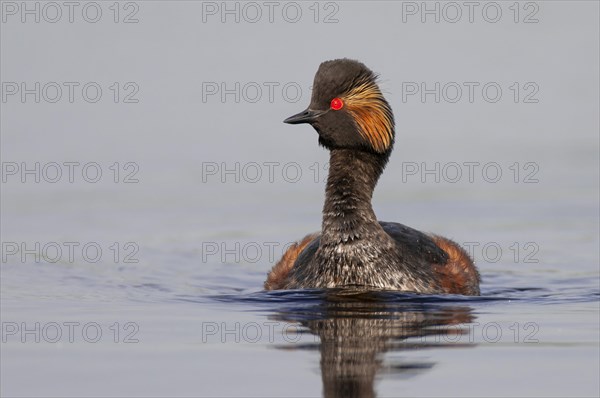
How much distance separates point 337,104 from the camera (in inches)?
531

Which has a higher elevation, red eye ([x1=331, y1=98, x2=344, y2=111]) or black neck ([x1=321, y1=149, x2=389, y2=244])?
red eye ([x1=331, y1=98, x2=344, y2=111])

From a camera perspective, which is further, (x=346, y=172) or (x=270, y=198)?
(x=270, y=198)

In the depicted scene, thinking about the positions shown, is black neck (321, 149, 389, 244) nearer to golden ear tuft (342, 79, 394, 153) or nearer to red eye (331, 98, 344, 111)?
golden ear tuft (342, 79, 394, 153)

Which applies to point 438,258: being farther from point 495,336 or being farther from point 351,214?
point 495,336

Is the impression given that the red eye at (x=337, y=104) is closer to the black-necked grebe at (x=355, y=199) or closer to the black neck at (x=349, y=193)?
the black-necked grebe at (x=355, y=199)

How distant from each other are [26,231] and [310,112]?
5.92 meters

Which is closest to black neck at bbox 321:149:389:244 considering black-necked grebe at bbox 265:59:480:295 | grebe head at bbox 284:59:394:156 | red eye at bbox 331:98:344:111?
black-necked grebe at bbox 265:59:480:295

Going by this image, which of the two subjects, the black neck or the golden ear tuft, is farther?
the black neck

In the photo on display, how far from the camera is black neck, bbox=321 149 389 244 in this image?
13.8 metres

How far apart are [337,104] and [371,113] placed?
14.1 inches

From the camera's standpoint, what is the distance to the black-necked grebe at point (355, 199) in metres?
13.5

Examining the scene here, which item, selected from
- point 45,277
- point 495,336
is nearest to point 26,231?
point 45,277

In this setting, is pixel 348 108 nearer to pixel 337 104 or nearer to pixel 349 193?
pixel 337 104

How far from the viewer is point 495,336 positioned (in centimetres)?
1143
